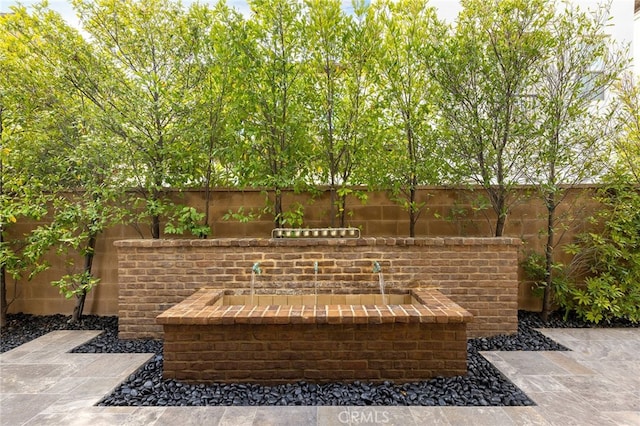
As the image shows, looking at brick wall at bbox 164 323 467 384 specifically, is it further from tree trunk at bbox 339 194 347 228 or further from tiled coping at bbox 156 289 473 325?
tree trunk at bbox 339 194 347 228

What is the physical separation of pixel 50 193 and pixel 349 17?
4.16 metres

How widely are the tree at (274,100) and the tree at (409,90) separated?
962 millimetres

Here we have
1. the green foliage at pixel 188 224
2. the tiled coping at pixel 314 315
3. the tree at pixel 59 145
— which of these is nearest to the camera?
the tiled coping at pixel 314 315

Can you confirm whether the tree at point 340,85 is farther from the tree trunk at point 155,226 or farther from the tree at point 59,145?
the tree at point 59,145

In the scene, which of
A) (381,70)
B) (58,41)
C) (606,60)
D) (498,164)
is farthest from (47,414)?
(606,60)

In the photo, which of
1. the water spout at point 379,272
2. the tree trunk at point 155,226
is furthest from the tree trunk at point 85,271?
the water spout at point 379,272

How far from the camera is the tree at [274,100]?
3.82 metres

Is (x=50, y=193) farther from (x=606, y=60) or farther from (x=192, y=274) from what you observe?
(x=606, y=60)

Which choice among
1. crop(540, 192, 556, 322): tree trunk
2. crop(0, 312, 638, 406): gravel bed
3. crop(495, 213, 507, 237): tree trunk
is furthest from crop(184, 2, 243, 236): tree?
crop(540, 192, 556, 322): tree trunk

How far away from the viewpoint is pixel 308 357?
274 centimetres

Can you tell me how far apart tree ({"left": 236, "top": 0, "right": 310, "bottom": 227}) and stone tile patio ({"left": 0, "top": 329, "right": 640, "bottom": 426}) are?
2253 mm

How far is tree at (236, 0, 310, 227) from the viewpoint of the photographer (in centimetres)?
382

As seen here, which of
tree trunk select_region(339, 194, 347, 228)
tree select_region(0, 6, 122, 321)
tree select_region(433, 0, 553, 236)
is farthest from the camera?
tree trunk select_region(339, 194, 347, 228)

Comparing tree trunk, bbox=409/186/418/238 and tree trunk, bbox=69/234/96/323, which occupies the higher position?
tree trunk, bbox=409/186/418/238
